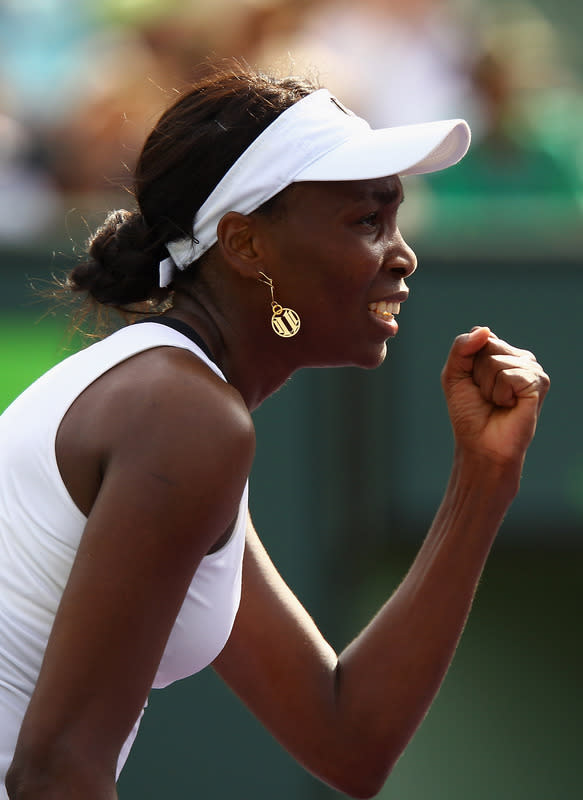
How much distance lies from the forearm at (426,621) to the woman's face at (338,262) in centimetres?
32

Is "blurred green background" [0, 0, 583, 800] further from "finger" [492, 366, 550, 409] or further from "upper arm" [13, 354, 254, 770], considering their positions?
"upper arm" [13, 354, 254, 770]

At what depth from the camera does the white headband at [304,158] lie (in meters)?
1.73

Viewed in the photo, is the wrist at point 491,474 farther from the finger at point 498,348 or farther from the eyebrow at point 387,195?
the eyebrow at point 387,195

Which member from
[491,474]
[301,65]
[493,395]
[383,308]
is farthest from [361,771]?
[301,65]

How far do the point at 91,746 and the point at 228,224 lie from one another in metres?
0.75

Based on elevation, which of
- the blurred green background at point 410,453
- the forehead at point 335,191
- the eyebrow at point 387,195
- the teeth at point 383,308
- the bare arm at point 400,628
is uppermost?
the forehead at point 335,191

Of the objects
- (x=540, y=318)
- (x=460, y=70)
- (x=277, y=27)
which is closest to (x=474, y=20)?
(x=460, y=70)

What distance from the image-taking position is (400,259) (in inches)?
71.9

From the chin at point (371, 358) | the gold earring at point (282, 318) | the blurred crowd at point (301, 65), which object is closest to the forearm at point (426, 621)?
the chin at point (371, 358)

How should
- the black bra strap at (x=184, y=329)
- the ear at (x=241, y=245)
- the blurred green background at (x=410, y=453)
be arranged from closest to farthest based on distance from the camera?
1. the black bra strap at (x=184, y=329)
2. the ear at (x=241, y=245)
3. the blurred green background at (x=410, y=453)

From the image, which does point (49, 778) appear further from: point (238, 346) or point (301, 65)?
point (301, 65)

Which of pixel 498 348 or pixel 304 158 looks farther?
pixel 498 348

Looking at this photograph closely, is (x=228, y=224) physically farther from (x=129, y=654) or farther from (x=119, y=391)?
(x=129, y=654)

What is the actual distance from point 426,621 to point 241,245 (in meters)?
0.67
